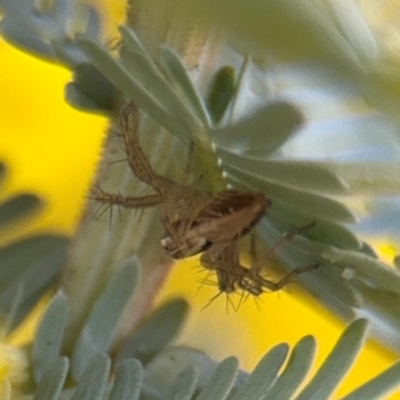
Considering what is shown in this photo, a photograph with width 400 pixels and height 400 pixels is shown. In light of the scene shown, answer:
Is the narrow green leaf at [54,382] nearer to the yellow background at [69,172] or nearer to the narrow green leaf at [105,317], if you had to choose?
the narrow green leaf at [105,317]

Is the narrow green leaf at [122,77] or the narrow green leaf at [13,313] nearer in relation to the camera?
the narrow green leaf at [122,77]

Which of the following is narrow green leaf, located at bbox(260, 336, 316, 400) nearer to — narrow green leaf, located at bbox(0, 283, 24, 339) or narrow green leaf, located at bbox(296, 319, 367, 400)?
narrow green leaf, located at bbox(296, 319, 367, 400)

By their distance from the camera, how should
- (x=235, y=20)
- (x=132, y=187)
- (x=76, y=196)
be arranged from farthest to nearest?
1. (x=76, y=196)
2. (x=132, y=187)
3. (x=235, y=20)

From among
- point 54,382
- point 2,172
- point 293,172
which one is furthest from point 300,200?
point 2,172

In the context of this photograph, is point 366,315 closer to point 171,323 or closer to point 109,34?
point 171,323

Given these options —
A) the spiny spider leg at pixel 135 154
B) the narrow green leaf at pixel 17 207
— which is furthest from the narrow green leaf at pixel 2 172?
the spiny spider leg at pixel 135 154

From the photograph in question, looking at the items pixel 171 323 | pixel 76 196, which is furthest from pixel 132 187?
pixel 76 196

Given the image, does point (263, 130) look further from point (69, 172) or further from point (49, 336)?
point (69, 172)
